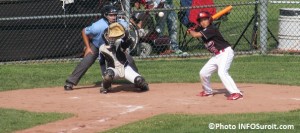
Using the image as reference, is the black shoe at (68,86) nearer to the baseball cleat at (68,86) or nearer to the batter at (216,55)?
the baseball cleat at (68,86)

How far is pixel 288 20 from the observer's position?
17766 mm

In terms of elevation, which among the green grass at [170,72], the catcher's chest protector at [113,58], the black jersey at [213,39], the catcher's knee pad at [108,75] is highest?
the black jersey at [213,39]

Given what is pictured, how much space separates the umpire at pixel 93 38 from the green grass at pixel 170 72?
75cm

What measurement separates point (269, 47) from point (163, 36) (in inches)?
96.9

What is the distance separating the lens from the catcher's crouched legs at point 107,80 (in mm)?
12867

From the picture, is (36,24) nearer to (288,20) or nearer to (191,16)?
(191,16)

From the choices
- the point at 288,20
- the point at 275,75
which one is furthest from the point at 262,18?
the point at 275,75

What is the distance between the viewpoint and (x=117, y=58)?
13.1 meters

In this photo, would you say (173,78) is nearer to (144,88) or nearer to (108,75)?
(144,88)

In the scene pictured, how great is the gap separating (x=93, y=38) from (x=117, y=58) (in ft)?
2.39

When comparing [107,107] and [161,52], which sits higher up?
[107,107]

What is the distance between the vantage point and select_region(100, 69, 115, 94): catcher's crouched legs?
507 inches

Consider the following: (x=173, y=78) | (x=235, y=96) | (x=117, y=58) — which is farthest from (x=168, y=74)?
(x=235, y=96)

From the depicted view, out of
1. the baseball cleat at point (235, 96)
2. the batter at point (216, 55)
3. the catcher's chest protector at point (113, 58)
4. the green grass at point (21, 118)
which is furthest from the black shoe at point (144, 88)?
the green grass at point (21, 118)
